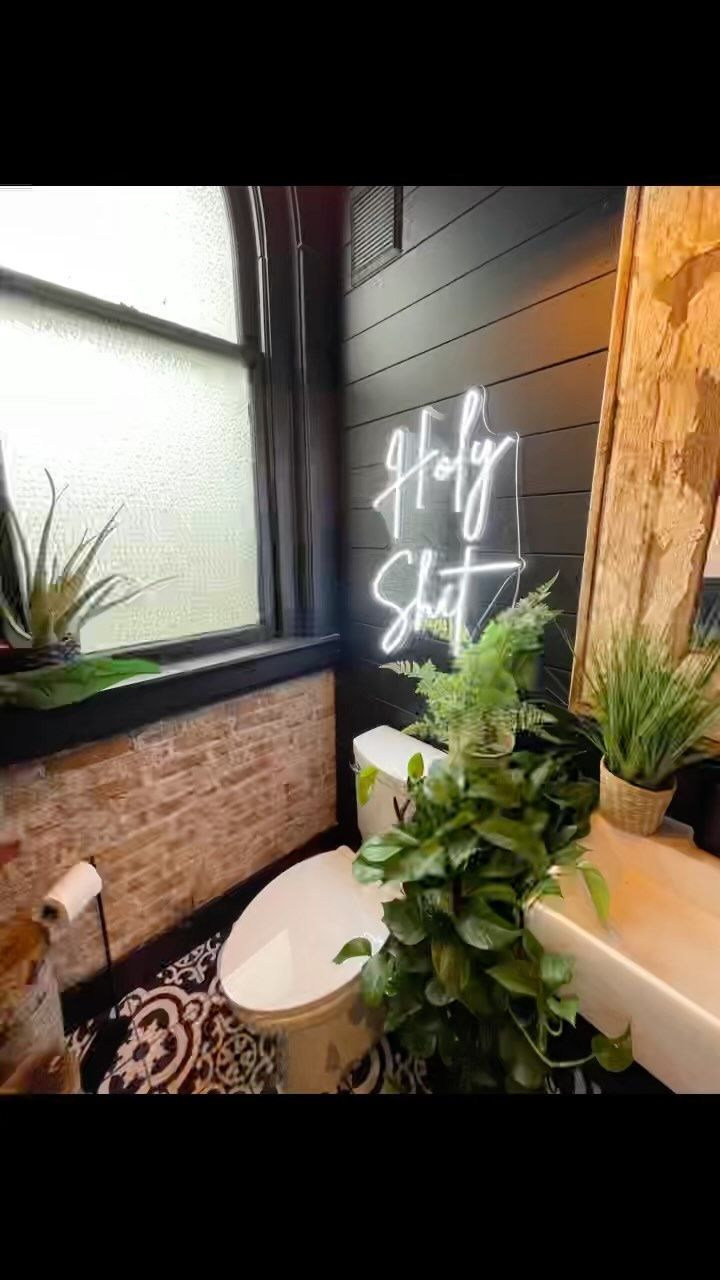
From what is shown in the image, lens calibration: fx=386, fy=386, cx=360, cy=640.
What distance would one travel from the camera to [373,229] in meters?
1.13

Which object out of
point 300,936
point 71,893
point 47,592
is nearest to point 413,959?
point 300,936

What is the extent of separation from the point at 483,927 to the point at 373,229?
1745mm

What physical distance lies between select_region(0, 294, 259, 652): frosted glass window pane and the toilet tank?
0.64 m

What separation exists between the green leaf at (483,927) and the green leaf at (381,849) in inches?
5.7

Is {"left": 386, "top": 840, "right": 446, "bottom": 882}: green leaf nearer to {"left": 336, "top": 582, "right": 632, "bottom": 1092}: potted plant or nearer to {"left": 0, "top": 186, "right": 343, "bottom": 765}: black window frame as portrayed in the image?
{"left": 336, "top": 582, "right": 632, "bottom": 1092}: potted plant

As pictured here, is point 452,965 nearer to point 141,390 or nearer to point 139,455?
point 139,455

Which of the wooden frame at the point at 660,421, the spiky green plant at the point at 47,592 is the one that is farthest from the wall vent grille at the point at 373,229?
the spiky green plant at the point at 47,592

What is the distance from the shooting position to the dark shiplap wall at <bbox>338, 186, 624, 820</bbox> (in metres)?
0.78

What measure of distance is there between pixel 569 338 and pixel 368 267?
0.75m

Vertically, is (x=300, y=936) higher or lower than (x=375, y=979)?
lower

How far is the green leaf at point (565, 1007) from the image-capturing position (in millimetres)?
544

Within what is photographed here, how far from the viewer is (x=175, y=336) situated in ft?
3.66
